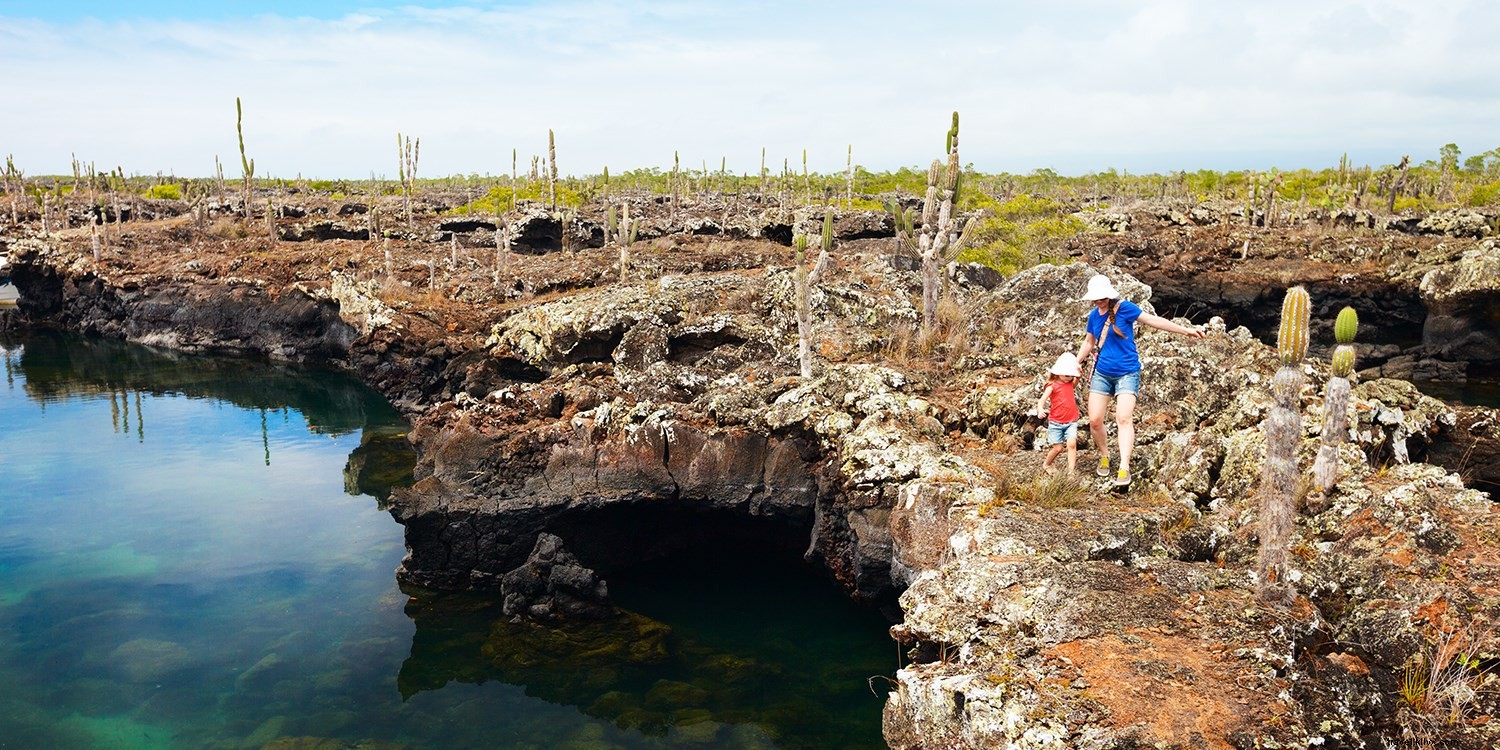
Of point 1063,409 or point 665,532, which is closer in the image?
point 1063,409

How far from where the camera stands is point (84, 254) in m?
45.3

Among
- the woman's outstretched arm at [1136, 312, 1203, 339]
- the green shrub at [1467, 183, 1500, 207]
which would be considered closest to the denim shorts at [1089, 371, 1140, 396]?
the woman's outstretched arm at [1136, 312, 1203, 339]

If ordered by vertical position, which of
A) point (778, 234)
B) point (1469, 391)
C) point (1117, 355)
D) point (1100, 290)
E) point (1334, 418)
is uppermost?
point (778, 234)

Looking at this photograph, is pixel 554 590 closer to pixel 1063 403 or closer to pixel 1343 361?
pixel 1063 403

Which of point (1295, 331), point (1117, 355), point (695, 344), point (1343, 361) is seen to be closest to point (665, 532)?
point (695, 344)

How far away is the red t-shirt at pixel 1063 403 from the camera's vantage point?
34.8 feet

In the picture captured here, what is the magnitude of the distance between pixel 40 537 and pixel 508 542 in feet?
33.0

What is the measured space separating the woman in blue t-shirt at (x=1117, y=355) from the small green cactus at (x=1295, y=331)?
2.75 meters

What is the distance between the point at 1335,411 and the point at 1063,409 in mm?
2576

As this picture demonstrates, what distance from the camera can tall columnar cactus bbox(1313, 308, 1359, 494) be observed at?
30.1ft

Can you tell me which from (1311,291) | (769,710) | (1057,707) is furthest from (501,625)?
(1311,291)

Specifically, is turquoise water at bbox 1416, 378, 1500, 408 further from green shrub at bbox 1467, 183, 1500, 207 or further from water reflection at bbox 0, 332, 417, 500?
green shrub at bbox 1467, 183, 1500, 207

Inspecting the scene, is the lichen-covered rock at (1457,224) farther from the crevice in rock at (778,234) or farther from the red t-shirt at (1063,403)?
the red t-shirt at (1063,403)

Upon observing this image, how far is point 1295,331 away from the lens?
6816mm
